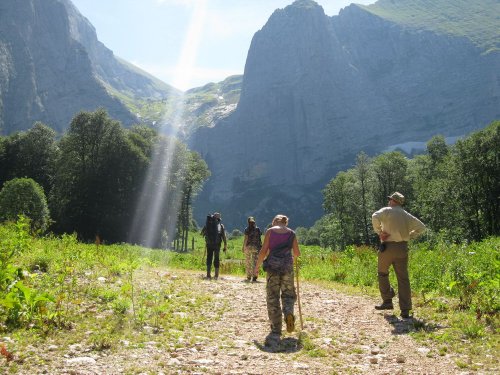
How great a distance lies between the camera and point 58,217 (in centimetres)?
5675

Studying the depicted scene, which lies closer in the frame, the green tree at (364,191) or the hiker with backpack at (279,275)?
the hiker with backpack at (279,275)

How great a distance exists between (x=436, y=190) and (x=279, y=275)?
181 feet

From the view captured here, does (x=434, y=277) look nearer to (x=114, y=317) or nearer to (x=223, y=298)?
(x=223, y=298)

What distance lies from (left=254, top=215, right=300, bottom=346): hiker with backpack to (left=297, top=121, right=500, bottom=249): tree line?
22.8 metres

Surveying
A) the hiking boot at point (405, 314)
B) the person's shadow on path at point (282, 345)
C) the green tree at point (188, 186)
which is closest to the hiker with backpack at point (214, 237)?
the hiking boot at point (405, 314)

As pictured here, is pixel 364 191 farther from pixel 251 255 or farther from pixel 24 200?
pixel 251 255

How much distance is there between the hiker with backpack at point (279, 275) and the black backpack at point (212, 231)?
10.1 meters

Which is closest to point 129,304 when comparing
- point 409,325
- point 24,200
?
point 409,325

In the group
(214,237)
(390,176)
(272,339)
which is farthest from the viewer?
(390,176)

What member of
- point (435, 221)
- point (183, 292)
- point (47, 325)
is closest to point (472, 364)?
point (47, 325)

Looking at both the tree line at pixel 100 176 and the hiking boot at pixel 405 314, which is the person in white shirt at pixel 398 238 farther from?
the tree line at pixel 100 176

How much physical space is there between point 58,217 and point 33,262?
47.4 metres

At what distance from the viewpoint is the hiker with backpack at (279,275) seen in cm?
923

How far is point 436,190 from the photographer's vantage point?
58.2 meters
